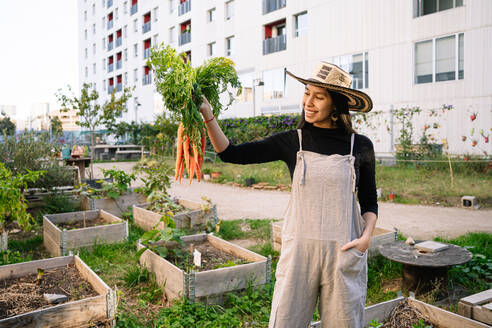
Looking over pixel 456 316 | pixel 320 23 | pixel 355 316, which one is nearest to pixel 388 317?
pixel 456 316

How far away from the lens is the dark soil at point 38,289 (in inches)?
135

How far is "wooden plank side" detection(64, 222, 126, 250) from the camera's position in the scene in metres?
5.31

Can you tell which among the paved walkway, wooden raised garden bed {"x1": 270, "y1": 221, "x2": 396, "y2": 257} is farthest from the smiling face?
the paved walkway

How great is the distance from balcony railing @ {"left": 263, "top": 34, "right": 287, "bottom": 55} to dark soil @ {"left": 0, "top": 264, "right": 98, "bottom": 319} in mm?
19364

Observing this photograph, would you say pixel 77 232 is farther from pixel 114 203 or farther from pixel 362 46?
pixel 362 46

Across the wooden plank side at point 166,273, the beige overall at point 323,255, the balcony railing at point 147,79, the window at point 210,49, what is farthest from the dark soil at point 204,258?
the balcony railing at point 147,79

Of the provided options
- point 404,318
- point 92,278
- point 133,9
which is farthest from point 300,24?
point 133,9

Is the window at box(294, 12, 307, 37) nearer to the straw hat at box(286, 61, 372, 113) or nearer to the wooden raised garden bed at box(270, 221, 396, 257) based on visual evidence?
the wooden raised garden bed at box(270, 221, 396, 257)

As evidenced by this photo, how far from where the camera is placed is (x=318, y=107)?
7.64 ft

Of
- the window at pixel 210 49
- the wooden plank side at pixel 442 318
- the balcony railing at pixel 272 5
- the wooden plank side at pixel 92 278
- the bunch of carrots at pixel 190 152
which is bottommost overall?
the wooden plank side at pixel 442 318

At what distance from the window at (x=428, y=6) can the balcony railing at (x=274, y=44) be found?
7.34 meters

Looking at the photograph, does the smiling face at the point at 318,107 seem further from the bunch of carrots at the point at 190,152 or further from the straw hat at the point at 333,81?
the bunch of carrots at the point at 190,152

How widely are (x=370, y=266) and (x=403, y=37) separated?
44.9 ft

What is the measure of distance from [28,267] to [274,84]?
1924cm
